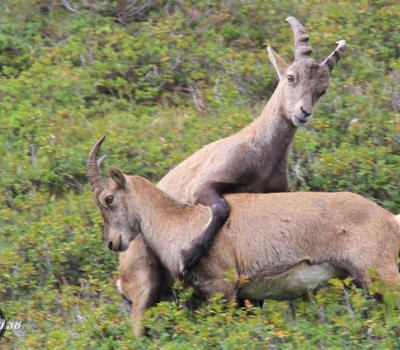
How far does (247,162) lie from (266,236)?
3.75 feet

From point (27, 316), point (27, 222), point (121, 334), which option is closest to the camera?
point (121, 334)

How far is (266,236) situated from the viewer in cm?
911

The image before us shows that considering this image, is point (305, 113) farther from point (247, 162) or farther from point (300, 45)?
point (300, 45)

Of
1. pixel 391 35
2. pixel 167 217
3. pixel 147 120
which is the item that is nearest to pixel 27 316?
pixel 167 217

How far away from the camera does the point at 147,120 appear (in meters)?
12.8

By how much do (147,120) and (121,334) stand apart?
4.32 meters

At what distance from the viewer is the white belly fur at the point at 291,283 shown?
890 cm

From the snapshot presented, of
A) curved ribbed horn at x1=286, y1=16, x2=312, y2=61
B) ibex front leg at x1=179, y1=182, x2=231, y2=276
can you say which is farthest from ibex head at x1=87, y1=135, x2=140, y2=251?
curved ribbed horn at x1=286, y1=16, x2=312, y2=61

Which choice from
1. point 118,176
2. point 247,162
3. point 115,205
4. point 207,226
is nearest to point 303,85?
point 247,162

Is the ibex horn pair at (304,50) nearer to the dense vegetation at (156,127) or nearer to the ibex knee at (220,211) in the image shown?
the dense vegetation at (156,127)

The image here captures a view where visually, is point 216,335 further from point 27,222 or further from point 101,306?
point 27,222

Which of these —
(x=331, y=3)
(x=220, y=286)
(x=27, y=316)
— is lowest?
(x=27, y=316)

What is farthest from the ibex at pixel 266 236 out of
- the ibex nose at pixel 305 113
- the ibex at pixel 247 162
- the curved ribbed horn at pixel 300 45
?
the curved ribbed horn at pixel 300 45

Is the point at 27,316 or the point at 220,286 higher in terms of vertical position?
the point at 220,286
